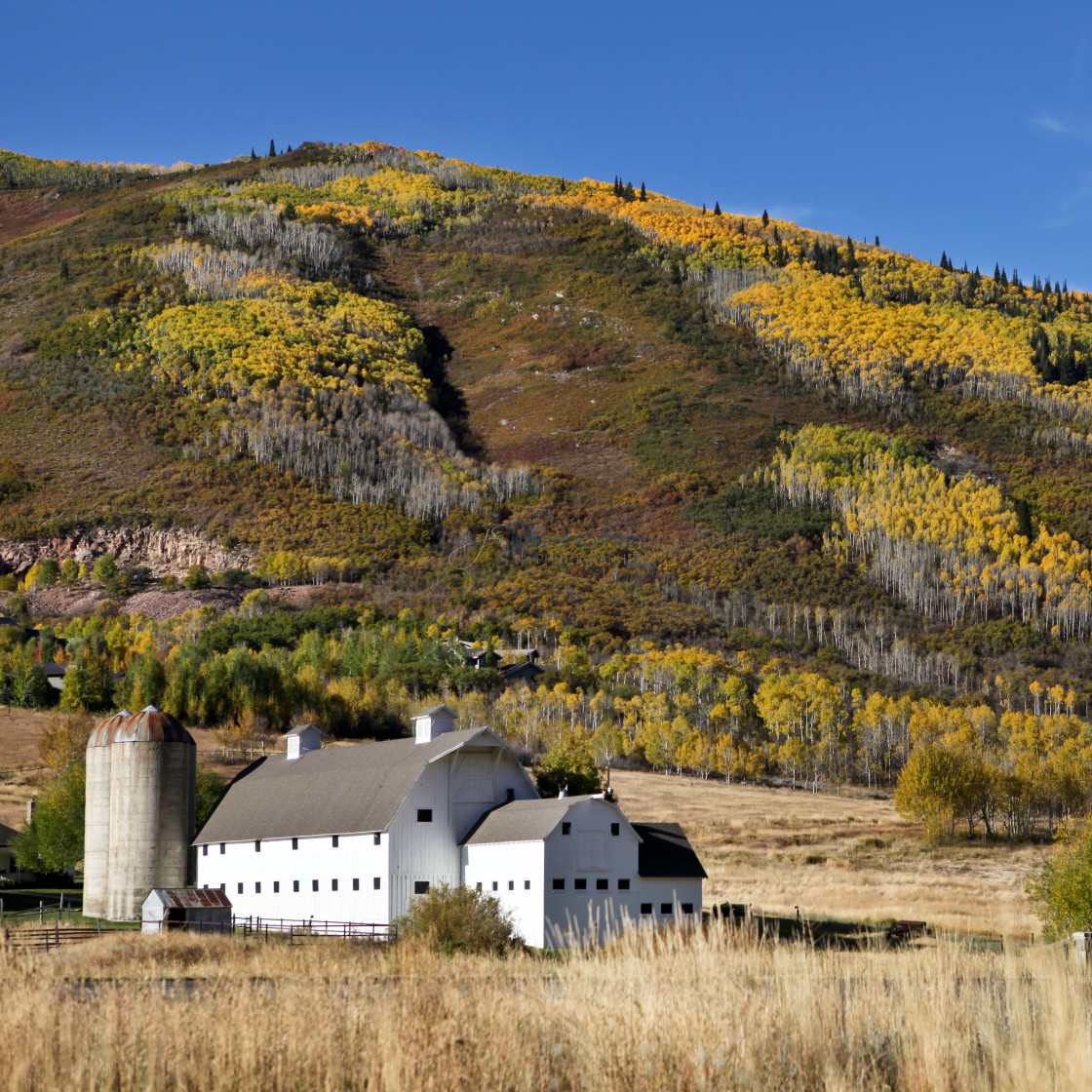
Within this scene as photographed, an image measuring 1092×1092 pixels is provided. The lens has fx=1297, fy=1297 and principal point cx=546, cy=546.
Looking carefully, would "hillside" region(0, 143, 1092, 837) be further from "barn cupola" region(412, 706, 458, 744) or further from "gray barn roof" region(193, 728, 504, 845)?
"gray barn roof" region(193, 728, 504, 845)

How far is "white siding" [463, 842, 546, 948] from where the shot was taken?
39344 millimetres

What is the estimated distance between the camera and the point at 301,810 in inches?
1810

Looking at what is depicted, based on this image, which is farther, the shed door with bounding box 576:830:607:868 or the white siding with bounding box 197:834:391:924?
the white siding with bounding box 197:834:391:924

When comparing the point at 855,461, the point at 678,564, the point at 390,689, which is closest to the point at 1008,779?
the point at 390,689

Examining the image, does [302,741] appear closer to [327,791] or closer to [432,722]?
[327,791]

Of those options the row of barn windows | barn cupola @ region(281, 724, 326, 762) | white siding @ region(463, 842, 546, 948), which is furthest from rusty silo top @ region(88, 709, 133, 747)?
white siding @ region(463, 842, 546, 948)

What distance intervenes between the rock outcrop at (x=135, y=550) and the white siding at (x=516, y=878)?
366 ft

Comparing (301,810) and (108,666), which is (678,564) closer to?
(108,666)

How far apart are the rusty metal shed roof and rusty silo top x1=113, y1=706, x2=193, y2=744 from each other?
6.87 metres

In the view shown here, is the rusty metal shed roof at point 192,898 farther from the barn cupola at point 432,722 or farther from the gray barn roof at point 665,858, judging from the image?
the gray barn roof at point 665,858

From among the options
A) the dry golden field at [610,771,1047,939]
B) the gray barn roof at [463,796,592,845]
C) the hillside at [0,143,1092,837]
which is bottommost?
the dry golden field at [610,771,1047,939]

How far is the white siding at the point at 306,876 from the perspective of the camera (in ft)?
137

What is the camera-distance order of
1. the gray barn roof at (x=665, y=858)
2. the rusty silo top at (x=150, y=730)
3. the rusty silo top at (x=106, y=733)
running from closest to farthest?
the gray barn roof at (x=665, y=858)
the rusty silo top at (x=150, y=730)
the rusty silo top at (x=106, y=733)

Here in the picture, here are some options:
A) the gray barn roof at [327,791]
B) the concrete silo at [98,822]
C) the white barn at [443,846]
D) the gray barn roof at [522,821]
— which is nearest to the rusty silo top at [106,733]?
the concrete silo at [98,822]
